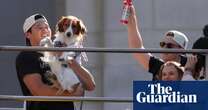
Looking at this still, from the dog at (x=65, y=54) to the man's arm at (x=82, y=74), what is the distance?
0.09 ft

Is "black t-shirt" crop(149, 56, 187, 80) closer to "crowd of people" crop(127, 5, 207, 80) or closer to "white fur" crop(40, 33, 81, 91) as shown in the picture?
"crowd of people" crop(127, 5, 207, 80)

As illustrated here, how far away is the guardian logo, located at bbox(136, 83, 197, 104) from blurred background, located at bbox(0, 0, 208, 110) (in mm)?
4328

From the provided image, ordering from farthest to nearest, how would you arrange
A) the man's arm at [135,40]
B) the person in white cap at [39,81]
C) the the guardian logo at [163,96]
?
the man's arm at [135,40] < the person in white cap at [39,81] < the the guardian logo at [163,96]

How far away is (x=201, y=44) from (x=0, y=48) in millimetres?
1693

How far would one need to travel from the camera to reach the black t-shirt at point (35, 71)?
5500mm

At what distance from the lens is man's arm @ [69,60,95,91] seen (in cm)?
534

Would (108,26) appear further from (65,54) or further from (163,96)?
(163,96)

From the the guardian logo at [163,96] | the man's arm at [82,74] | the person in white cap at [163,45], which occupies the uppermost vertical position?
the person in white cap at [163,45]

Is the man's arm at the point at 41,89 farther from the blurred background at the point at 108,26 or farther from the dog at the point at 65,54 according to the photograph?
the blurred background at the point at 108,26

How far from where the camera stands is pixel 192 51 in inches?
201

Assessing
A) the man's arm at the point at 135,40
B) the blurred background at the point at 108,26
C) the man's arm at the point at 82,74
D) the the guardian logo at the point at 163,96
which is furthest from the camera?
the blurred background at the point at 108,26

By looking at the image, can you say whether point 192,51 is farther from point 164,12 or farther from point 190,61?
point 164,12

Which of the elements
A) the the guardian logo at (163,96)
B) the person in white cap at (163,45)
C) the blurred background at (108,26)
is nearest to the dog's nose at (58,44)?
the the guardian logo at (163,96)

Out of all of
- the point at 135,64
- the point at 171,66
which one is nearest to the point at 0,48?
the point at 171,66
